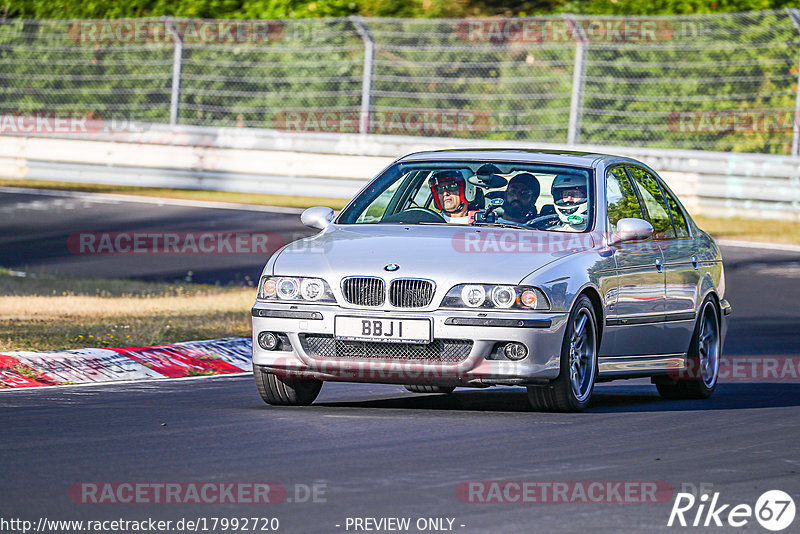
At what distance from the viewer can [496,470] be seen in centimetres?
724

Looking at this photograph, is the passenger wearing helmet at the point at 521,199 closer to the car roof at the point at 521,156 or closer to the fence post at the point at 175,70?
the car roof at the point at 521,156

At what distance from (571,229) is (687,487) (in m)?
2.85

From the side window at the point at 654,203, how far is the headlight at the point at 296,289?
2.55 meters

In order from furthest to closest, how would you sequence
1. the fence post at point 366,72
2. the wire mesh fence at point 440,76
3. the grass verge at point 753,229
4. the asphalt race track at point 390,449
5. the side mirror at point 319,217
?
the fence post at point 366,72 < the wire mesh fence at point 440,76 < the grass verge at point 753,229 < the side mirror at point 319,217 < the asphalt race track at point 390,449

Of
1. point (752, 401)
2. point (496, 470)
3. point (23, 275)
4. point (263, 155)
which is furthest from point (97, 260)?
point (496, 470)

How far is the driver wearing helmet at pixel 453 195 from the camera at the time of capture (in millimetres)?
9766

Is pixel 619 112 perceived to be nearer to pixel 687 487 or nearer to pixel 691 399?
pixel 691 399

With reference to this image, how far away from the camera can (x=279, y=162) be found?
26422mm

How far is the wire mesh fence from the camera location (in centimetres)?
2550

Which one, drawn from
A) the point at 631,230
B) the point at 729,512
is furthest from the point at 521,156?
→ the point at 729,512

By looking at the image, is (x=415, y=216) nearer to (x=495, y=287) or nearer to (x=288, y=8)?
(x=495, y=287)

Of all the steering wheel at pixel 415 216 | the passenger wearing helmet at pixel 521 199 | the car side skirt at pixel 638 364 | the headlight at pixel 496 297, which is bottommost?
the car side skirt at pixel 638 364

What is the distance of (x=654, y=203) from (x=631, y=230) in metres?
1.18

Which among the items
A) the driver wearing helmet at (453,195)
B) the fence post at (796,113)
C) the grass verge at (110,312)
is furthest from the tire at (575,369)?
the fence post at (796,113)
